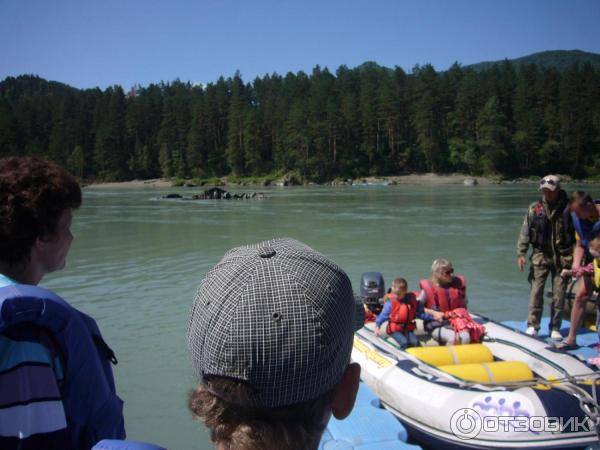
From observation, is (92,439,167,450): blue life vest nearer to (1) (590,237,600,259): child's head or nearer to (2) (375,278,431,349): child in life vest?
(2) (375,278,431,349): child in life vest

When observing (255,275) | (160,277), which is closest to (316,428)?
(255,275)

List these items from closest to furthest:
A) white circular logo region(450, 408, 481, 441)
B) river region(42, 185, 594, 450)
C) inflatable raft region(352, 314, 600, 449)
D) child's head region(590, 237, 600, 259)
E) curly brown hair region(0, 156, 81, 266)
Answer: curly brown hair region(0, 156, 81, 266) → inflatable raft region(352, 314, 600, 449) → white circular logo region(450, 408, 481, 441) → child's head region(590, 237, 600, 259) → river region(42, 185, 594, 450)

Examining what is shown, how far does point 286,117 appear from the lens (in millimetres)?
89625

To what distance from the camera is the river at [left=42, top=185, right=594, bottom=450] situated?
6.96 metres

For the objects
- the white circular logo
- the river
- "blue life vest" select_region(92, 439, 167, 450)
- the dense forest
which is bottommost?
the river

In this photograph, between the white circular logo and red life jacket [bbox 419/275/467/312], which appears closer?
the white circular logo

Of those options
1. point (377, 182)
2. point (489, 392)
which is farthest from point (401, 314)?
point (377, 182)

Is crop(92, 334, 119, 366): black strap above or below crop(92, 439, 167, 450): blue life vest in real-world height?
above

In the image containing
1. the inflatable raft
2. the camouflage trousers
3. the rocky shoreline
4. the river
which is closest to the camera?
the inflatable raft

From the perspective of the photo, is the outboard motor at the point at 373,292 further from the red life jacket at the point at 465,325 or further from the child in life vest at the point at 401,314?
the red life jacket at the point at 465,325

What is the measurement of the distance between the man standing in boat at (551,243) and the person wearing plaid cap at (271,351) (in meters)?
→ 6.15

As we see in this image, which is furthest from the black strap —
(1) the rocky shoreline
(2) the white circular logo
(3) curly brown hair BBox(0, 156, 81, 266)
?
(1) the rocky shoreline

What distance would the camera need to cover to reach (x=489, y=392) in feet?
14.3

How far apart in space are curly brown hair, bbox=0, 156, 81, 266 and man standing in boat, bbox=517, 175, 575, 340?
6.21 m
